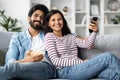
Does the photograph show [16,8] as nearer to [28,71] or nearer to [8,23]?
[8,23]

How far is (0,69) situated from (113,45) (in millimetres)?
1269

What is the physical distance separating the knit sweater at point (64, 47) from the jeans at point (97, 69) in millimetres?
96

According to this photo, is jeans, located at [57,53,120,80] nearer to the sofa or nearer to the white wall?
the sofa

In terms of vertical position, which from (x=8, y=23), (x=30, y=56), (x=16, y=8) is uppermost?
(x=16, y=8)

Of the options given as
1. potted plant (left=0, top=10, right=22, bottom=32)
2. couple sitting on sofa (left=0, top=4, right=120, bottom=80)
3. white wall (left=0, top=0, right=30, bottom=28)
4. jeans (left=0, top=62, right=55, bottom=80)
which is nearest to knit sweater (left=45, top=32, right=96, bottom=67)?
couple sitting on sofa (left=0, top=4, right=120, bottom=80)

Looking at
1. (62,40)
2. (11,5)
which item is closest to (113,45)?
(62,40)

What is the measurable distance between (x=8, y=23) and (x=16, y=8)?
0.42m

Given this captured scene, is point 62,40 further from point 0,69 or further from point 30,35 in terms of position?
point 0,69

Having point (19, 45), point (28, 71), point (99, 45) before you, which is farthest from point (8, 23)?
point (28, 71)

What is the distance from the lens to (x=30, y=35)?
2.56 m

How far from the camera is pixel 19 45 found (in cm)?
248

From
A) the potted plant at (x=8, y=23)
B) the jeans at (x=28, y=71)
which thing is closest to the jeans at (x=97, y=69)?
the jeans at (x=28, y=71)

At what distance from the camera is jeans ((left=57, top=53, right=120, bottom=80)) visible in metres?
2.10

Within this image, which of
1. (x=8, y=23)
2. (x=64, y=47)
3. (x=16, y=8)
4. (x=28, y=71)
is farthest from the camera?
(x=16, y=8)
